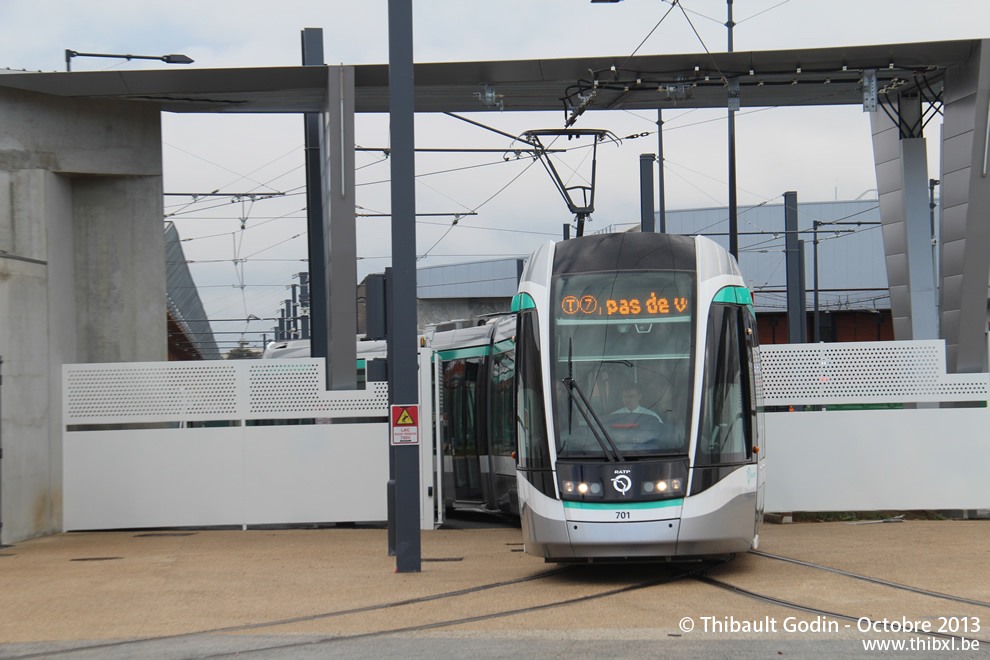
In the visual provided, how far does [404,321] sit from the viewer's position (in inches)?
419

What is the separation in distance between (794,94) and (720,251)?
7.44 metres

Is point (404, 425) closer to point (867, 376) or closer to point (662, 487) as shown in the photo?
point (662, 487)

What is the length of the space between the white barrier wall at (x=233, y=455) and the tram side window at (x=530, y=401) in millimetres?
4500

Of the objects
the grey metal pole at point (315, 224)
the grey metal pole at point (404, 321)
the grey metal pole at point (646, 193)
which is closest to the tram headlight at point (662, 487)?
the grey metal pole at point (404, 321)

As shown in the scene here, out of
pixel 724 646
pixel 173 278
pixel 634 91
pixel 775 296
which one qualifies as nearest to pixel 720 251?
pixel 724 646

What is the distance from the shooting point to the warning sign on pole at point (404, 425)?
10.6 m

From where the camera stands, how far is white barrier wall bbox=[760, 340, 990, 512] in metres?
14.2

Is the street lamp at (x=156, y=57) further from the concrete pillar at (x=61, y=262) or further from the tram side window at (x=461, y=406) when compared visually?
the tram side window at (x=461, y=406)

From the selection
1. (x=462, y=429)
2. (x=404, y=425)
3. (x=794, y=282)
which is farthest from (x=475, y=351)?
(x=794, y=282)

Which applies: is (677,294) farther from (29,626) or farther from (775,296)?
(775,296)

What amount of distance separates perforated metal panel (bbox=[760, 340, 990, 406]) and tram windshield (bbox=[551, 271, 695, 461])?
493 cm

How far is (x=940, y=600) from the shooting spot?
27.3ft

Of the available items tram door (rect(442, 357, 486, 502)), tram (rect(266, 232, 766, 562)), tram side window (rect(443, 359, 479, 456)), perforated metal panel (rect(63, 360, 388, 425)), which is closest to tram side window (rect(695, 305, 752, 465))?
tram (rect(266, 232, 766, 562))

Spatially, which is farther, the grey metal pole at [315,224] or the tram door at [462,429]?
the grey metal pole at [315,224]
